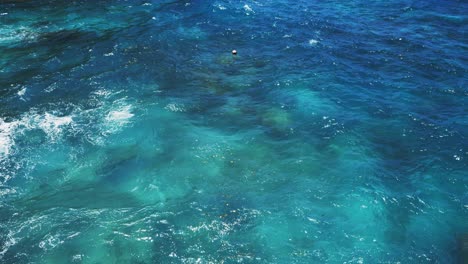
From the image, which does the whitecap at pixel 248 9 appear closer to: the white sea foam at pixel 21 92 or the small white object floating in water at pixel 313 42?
the small white object floating in water at pixel 313 42

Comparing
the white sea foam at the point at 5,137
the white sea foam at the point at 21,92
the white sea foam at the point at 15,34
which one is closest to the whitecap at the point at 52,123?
the white sea foam at the point at 5,137

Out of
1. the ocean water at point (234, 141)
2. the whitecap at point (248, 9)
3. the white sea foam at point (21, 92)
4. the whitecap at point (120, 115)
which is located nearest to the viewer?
the ocean water at point (234, 141)

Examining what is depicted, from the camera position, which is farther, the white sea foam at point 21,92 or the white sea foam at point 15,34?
the white sea foam at point 15,34

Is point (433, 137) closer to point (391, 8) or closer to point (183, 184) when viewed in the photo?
point (183, 184)

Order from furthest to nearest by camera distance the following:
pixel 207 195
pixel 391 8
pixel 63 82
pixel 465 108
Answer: pixel 391 8 → pixel 63 82 → pixel 465 108 → pixel 207 195

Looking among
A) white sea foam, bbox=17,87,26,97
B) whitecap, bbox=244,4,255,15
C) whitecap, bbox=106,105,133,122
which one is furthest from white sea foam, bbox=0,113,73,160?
whitecap, bbox=244,4,255,15

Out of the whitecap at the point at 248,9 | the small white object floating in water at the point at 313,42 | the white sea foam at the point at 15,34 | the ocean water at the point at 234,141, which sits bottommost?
the ocean water at the point at 234,141

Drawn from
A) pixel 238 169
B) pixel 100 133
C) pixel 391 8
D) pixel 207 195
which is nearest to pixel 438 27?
pixel 391 8

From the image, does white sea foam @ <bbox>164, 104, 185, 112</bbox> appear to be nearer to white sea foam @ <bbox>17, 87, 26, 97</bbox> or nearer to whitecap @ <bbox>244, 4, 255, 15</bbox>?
white sea foam @ <bbox>17, 87, 26, 97</bbox>
